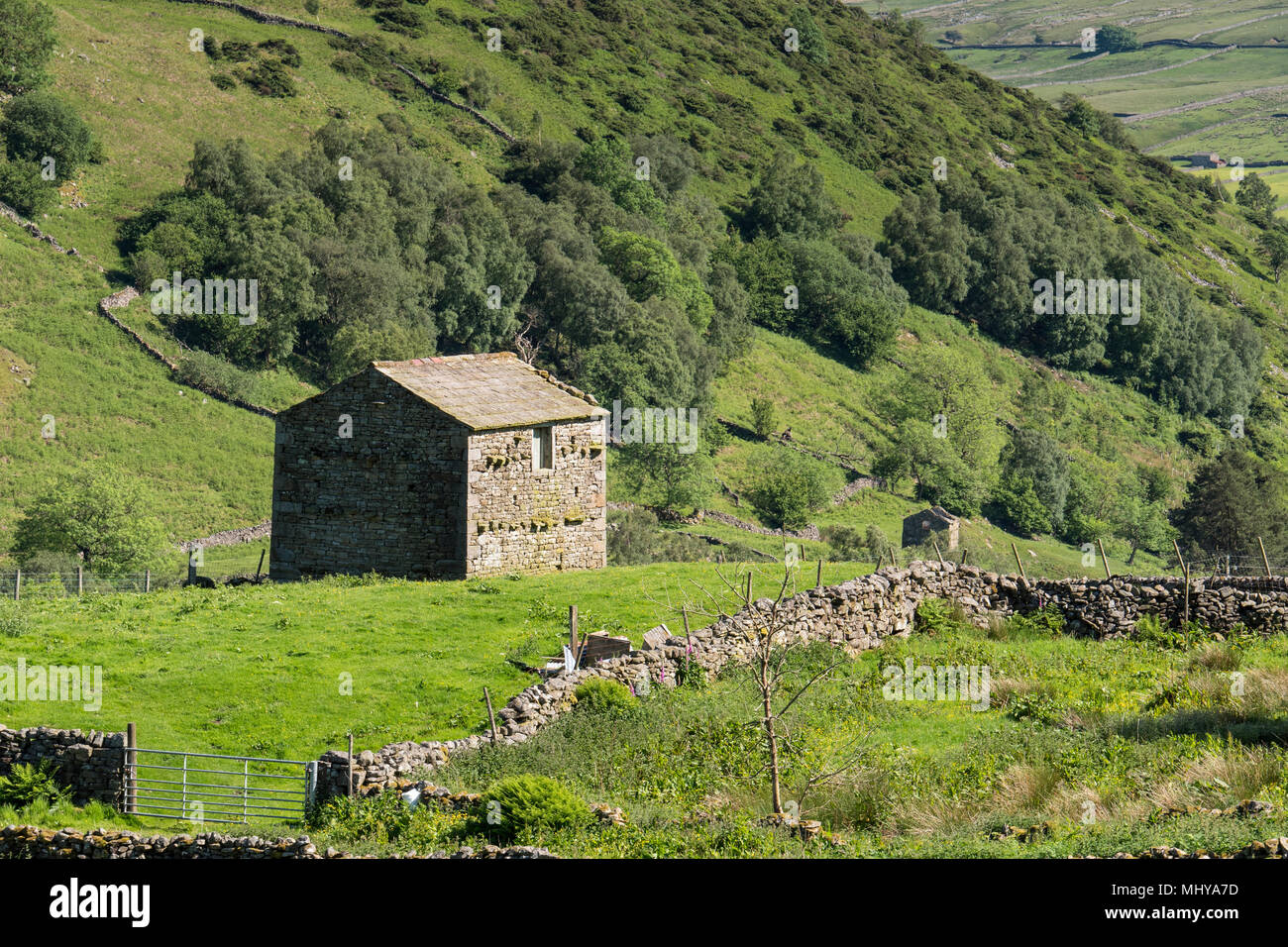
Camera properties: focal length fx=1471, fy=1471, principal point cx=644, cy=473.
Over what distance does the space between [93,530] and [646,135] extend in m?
84.5

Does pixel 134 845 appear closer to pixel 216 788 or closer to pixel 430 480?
pixel 216 788

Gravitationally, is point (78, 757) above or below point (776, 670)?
below

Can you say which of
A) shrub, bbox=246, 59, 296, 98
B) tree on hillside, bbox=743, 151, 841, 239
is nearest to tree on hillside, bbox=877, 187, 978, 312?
tree on hillside, bbox=743, 151, 841, 239

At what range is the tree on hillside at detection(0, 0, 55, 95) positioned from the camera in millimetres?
95188

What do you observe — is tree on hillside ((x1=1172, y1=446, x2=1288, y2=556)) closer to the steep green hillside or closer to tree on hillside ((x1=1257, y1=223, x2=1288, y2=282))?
the steep green hillside

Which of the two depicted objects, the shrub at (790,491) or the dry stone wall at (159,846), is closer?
the dry stone wall at (159,846)

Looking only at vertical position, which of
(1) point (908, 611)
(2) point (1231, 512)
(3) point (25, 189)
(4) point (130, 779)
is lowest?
(4) point (130, 779)

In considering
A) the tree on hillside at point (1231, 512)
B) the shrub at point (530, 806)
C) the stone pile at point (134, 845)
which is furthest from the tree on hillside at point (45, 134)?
the shrub at point (530, 806)

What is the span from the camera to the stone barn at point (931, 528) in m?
74.1

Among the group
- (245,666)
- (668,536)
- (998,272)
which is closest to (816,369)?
(998,272)

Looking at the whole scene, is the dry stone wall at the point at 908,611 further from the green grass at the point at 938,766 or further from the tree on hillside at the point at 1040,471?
the tree on hillside at the point at 1040,471

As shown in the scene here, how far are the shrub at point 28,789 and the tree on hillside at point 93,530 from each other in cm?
3410

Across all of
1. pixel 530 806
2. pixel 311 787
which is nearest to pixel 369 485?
pixel 311 787

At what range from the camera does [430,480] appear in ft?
119
